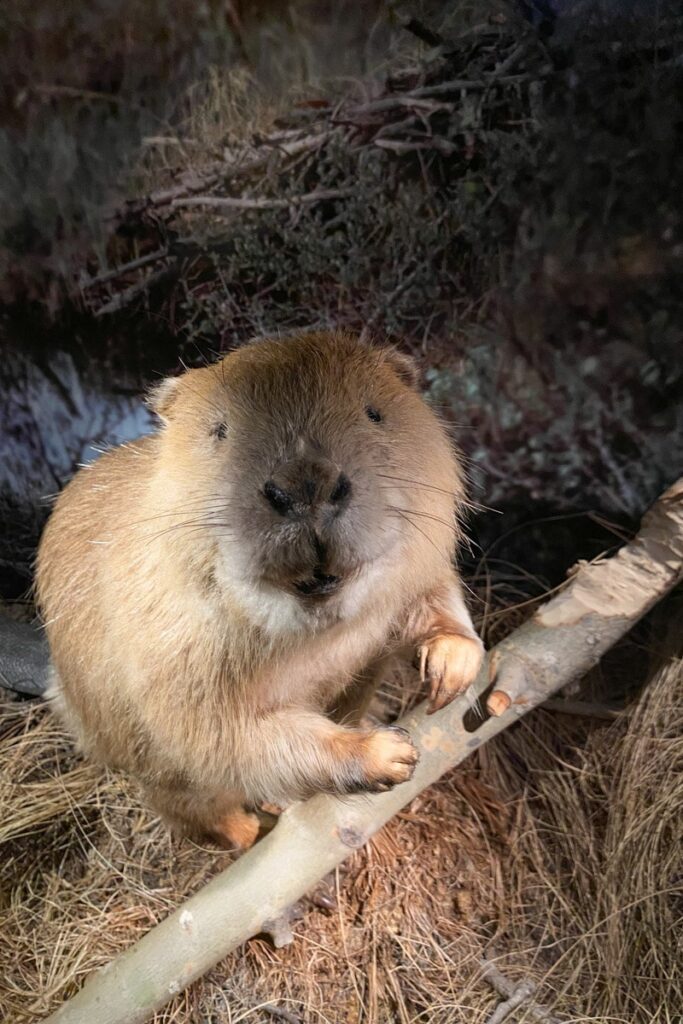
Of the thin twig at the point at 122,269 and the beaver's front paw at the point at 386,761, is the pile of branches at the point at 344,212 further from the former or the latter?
the beaver's front paw at the point at 386,761

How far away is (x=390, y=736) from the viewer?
195 cm

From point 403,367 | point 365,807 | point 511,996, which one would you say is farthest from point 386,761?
point 403,367

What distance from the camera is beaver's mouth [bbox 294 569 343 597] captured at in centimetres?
138

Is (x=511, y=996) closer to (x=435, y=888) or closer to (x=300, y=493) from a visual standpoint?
(x=435, y=888)

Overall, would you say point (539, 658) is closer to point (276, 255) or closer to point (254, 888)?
point (254, 888)

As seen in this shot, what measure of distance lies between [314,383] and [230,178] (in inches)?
51.3

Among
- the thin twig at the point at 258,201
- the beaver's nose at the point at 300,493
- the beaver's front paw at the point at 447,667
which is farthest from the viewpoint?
the thin twig at the point at 258,201

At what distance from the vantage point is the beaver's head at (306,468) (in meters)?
1.32

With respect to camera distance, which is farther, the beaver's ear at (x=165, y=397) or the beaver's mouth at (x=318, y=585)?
the beaver's ear at (x=165, y=397)

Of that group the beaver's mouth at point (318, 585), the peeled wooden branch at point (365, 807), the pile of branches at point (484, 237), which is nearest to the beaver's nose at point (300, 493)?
the beaver's mouth at point (318, 585)

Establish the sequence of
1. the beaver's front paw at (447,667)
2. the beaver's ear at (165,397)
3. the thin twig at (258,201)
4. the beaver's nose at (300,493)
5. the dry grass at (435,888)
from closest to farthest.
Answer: the beaver's nose at (300,493) → the beaver's ear at (165,397) → the beaver's front paw at (447,667) → the dry grass at (435,888) → the thin twig at (258,201)

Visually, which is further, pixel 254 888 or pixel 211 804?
pixel 211 804

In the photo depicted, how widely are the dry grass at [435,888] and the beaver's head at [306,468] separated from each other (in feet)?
3.40

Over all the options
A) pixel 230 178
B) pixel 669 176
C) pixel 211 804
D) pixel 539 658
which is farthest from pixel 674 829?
pixel 230 178
